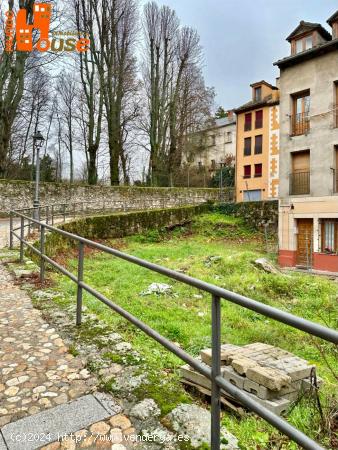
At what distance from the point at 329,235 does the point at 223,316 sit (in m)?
10.4

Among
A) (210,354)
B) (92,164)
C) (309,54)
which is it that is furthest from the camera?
(92,164)

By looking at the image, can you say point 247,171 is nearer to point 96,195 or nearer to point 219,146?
Result: point 96,195

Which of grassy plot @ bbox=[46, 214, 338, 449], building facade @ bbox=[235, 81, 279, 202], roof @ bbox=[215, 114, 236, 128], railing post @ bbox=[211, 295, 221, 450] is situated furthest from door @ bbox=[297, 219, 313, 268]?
roof @ bbox=[215, 114, 236, 128]

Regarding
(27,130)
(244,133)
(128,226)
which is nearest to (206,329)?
(128,226)

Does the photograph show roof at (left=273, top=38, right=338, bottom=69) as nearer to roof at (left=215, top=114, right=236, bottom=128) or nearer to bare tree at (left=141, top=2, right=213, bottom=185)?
bare tree at (left=141, top=2, right=213, bottom=185)

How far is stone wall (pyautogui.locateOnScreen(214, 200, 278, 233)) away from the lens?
69.9ft

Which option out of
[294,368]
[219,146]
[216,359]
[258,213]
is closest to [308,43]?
[258,213]

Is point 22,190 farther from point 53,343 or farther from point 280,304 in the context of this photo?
point 53,343

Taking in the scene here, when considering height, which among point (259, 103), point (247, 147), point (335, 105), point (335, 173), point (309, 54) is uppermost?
point (259, 103)

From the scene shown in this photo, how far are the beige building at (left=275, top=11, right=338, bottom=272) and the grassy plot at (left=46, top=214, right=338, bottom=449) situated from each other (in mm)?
5208

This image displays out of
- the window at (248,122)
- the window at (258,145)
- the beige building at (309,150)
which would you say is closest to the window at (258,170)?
the window at (258,145)

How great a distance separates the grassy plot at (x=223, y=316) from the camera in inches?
90.5

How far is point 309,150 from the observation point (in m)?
14.9

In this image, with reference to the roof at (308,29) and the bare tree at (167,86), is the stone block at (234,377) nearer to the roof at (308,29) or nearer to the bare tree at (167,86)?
the roof at (308,29)
